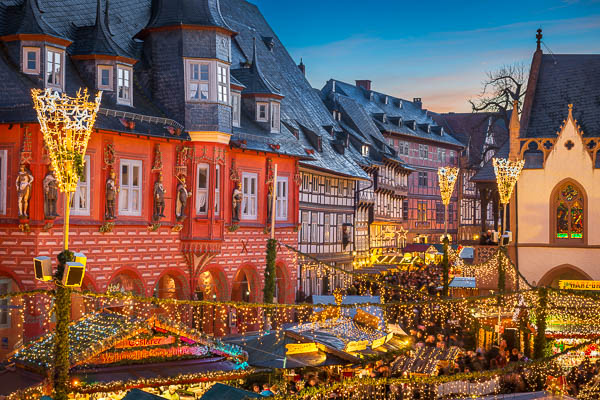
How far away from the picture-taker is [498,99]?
57.1 meters

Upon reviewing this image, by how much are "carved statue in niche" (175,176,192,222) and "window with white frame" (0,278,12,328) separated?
21.7 feet

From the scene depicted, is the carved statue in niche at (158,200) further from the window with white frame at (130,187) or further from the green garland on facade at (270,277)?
the green garland on facade at (270,277)

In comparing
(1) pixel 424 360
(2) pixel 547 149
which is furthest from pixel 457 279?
(1) pixel 424 360

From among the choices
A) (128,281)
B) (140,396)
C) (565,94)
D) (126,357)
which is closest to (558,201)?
(565,94)

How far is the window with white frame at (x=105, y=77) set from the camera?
102 feet

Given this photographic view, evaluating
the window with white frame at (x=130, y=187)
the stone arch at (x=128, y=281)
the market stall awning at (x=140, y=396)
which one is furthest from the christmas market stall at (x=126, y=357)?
the window with white frame at (x=130, y=187)

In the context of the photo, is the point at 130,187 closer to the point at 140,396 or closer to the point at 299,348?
the point at 299,348

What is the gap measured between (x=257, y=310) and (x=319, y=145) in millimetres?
12870

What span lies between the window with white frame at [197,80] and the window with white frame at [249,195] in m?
4.79

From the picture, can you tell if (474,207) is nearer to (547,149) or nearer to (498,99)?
(498,99)

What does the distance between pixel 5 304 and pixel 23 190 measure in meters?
3.74

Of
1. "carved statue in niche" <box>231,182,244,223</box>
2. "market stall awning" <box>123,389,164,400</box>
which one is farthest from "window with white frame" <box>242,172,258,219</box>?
"market stall awning" <box>123,389,164,400</box>

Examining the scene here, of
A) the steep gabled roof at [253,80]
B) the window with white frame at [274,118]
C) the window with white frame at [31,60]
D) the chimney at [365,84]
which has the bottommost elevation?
the window with white frame at [274,118]

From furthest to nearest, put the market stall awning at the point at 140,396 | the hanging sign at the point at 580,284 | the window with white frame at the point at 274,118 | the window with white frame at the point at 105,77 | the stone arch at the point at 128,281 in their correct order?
the hanging sign at the point at 580,284 → the window with white frame at the point at 274,118 → the stone arch at the point at 128,281 → the window with white frame at the point at 105,77 → the market stall awning at the point at 140,396
